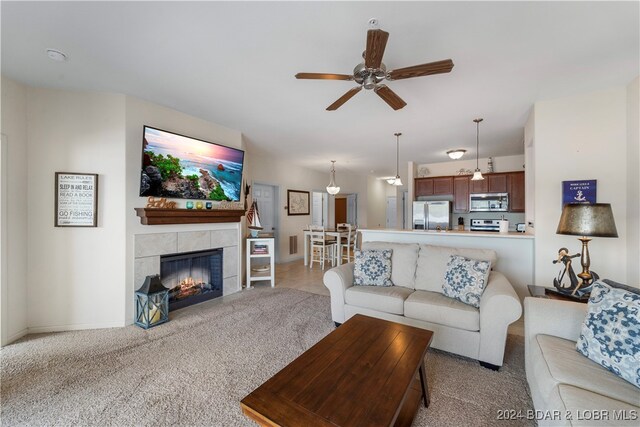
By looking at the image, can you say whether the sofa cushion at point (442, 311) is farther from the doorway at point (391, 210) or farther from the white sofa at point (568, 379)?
the doorway at point (391, 210)

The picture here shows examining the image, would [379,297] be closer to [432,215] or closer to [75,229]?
[75,229]

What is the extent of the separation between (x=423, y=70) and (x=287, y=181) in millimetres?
4909

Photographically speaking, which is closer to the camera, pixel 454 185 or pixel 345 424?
pixel 345 424

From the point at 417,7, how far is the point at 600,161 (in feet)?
8.91

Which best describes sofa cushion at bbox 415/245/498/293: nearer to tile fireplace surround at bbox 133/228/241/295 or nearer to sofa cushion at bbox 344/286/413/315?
sofa cushion at bbox 344/286/413/315

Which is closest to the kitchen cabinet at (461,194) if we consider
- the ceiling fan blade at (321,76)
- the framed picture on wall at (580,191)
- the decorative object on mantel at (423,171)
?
the decorative object on mantel at (423,171)

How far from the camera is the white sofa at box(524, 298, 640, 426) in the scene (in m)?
1.06

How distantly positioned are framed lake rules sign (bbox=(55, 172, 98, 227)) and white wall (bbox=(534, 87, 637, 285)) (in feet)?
16.3

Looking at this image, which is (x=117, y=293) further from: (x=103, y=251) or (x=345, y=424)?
(x=345, y=424)

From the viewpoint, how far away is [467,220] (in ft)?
19.9

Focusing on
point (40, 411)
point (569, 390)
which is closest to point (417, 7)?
point (569, 390)

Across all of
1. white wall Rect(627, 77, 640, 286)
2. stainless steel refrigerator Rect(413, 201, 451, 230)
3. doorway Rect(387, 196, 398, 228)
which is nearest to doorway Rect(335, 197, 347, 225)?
doorway Rect(387, 196, 398, 228)

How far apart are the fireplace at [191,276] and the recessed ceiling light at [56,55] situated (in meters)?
2.13

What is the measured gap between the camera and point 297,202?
6.79 m
